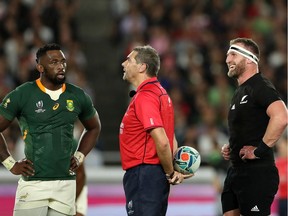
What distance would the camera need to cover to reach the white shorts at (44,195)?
25.2ft

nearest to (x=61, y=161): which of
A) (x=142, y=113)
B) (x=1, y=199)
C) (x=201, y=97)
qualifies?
(x=142, y=113)

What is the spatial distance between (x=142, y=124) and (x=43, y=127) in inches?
34.9

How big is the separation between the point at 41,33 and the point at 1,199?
16.0 ft

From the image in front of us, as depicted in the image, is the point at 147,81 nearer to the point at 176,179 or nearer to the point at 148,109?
the point at 148,109

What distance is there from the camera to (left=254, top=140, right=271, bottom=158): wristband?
780 cm

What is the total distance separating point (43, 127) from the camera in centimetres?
771

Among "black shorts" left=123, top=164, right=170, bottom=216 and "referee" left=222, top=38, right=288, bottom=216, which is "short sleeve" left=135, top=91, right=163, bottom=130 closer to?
"black shorts" left=123, top=164, right=170, bottom=216

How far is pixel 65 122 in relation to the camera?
7.79 meters

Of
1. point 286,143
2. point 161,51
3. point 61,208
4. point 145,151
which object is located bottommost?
point 61,208

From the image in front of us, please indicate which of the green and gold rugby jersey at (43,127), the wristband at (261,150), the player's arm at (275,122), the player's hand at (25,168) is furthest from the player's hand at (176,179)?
the player's hand at (25,168)

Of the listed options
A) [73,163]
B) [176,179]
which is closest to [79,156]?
[73,163]

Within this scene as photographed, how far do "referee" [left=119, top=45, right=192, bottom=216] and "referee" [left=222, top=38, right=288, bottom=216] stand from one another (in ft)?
1.95

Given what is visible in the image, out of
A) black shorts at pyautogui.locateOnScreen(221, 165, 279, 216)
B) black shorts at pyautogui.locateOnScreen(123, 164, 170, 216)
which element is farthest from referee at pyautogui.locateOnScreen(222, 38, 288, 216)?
black shorts at pyautogui.locateOnScreen(123, 164, 170, 216)

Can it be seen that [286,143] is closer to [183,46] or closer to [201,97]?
[201,97]
